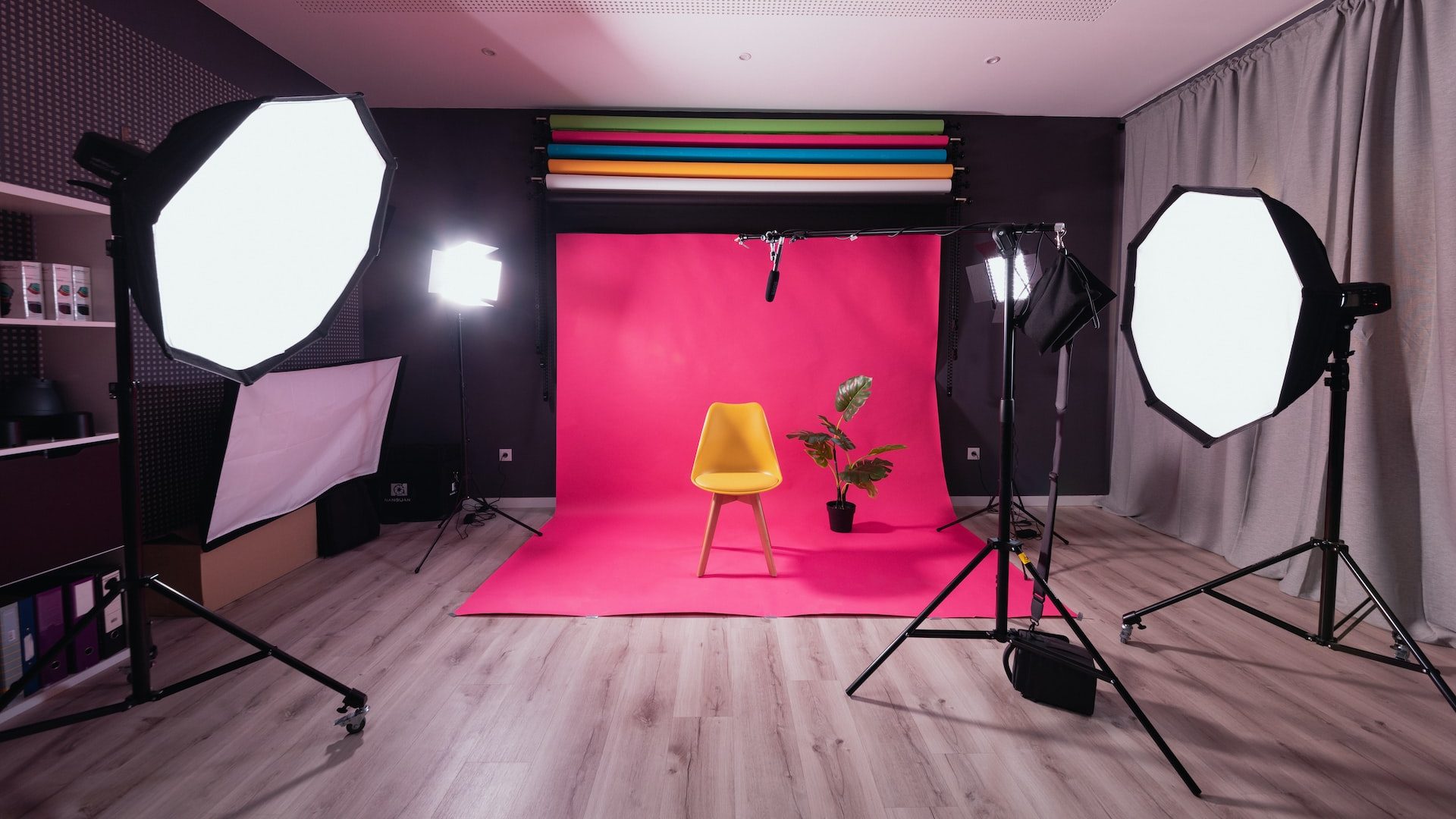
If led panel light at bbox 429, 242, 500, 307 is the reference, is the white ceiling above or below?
above

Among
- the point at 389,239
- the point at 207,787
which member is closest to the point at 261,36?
the point at 389,239

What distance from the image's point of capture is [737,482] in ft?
8.93

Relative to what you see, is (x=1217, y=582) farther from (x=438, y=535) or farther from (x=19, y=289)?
(x=19, y=289)

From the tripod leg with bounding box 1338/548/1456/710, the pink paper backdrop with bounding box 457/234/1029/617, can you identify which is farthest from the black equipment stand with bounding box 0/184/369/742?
the tripod leg with bounding box 1338/548/1456/710

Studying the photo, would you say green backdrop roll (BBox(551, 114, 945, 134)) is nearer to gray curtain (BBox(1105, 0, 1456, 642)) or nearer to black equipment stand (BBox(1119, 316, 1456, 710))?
gray curtain (BBox(1105, 0, 1456, 642))

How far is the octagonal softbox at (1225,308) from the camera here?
1560mm

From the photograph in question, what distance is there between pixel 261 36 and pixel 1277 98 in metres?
4.89

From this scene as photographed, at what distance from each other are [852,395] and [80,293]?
303 centimetres

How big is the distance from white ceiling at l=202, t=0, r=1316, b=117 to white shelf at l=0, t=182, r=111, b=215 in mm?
1401

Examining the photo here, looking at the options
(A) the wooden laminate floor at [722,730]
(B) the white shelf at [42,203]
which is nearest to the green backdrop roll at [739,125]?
(B) the white shelf at [42,203]

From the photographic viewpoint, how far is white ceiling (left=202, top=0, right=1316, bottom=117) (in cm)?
253

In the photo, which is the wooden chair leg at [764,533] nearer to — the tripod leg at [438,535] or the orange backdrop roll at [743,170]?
the tripod leg at [438,535]

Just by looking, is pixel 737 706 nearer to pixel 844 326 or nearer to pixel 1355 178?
pixel 844 326

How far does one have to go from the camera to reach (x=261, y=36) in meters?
2.86
